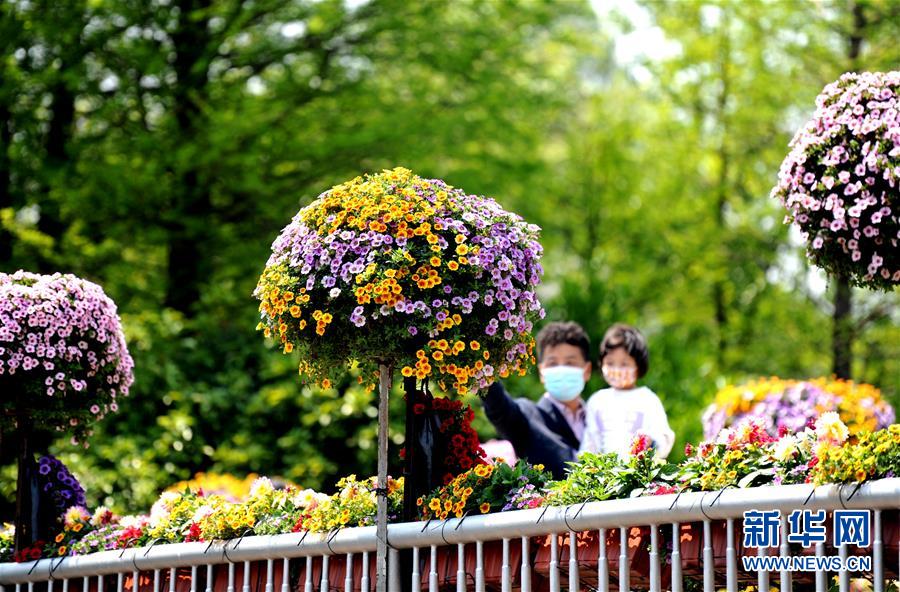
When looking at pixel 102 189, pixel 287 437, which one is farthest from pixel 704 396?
pixel 102 189

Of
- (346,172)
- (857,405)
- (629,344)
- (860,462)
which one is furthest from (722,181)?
(860,462)

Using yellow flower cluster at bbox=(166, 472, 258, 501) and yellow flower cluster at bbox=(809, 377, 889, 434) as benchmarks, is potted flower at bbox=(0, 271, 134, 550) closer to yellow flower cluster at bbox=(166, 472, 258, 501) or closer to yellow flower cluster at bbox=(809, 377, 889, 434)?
yellow flower cluster at bbox=(166, 472, 258, 501)

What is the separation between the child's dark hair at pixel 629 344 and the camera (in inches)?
262

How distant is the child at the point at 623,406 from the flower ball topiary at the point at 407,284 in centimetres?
168

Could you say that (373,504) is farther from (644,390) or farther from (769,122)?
(769,122)

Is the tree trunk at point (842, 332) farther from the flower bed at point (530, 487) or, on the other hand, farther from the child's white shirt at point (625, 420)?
the flower bed at point (530, 487)

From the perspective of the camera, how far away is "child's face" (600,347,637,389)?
21.9 feet

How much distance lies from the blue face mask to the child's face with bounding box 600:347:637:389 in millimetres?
281

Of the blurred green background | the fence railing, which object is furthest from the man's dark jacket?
the blurred green background

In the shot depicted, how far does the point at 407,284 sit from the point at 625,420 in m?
2.20

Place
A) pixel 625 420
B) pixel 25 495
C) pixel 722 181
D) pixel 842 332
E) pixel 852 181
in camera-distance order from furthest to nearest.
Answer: pixel 722 181, pixel 842 332, pixel 625 420, pixel 25 495, pixel 852 181

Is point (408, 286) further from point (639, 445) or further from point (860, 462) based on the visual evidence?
point (860, 462)

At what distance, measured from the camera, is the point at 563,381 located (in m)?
6.93

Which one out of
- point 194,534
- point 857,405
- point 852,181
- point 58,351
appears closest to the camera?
point 852,181
